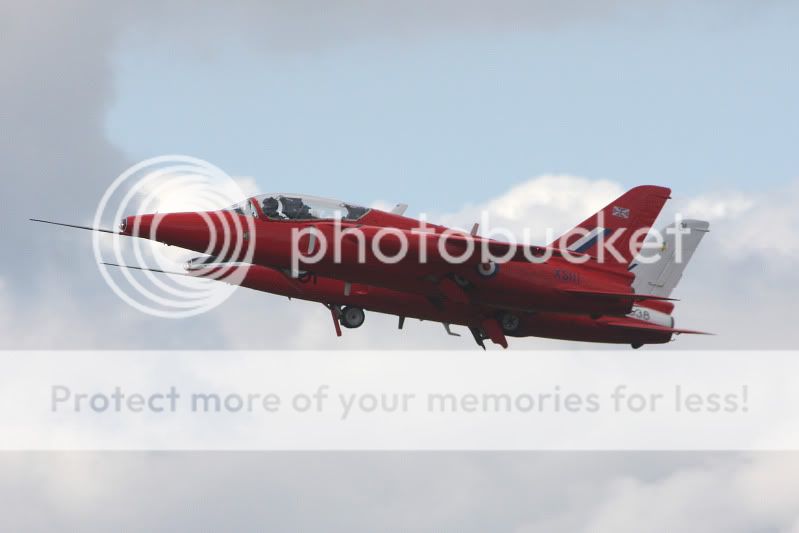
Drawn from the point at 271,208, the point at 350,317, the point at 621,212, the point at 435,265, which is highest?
the point at 621,212

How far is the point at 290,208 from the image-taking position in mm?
32625

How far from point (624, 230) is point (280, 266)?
34.1ft

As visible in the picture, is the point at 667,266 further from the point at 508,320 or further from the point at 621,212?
the point at 508,320

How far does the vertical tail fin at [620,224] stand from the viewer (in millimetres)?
37750

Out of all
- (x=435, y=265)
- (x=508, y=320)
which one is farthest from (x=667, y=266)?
(x=435, y=265)

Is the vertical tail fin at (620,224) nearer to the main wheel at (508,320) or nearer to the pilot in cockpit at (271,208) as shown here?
the main wheel at (508,320)

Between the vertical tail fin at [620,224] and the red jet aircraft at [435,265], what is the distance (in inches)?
1.1

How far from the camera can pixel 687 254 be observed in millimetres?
41125

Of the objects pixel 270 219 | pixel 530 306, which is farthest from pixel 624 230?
pixel 270 219

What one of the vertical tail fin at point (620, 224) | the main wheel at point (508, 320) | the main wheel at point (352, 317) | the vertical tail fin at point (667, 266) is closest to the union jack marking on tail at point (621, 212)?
the vertical tail fin at point (620, 224)

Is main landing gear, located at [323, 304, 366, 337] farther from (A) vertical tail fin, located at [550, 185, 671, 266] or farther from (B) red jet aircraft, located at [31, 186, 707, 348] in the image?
(A) vertical tail fin, located at [550, 185, 671, 266]

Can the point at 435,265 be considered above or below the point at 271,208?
below

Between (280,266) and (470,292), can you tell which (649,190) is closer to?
(470,292)

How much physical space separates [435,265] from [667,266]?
398 inches
